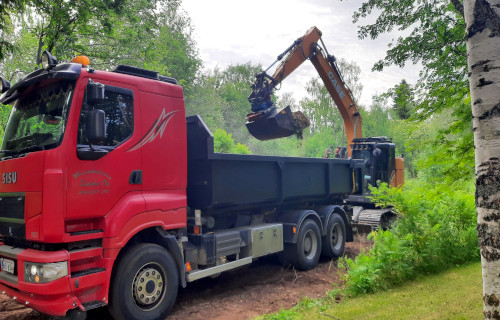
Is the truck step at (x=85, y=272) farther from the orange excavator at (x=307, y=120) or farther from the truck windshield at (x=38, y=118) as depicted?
the orange excavator at (x=307, y=120)

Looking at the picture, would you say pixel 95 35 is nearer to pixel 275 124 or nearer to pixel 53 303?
pixel 275 124

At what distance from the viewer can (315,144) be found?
1732 inches

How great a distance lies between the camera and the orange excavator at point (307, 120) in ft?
28.3

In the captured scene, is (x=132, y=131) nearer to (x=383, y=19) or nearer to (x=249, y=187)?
(x=249, y=187)

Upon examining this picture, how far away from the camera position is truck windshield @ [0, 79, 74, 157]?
4484 millimetres

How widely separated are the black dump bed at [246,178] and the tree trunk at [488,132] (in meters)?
3.85

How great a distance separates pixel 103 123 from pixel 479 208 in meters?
3.66

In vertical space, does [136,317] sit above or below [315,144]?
below

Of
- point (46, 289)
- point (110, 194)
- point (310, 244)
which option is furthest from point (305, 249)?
point (46, 289)

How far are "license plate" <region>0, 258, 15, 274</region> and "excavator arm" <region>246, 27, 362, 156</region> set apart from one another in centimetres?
538

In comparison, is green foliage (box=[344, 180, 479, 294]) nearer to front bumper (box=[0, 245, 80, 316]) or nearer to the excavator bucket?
the excavator bucket

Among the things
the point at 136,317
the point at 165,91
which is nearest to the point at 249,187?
the point at 165,91

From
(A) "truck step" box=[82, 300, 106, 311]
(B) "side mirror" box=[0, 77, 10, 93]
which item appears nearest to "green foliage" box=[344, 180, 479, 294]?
(A) "truck step" box=[82, 300, 106, 311]

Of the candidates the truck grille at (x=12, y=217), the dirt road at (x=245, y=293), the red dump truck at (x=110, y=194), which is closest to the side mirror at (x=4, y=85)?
the red dump truck at (x=110, y=194)
